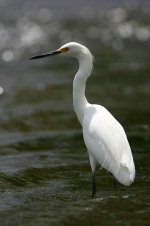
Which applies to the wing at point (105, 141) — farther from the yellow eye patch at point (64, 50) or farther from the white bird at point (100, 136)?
the yellow eye patch at point (64, 50)

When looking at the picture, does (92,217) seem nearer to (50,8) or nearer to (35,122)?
(35,122)

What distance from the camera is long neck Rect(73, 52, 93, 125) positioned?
7406 millimetres

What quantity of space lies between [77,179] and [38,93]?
6148 mm

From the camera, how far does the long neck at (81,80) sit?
7406 millimetres

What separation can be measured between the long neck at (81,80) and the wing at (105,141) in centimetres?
27

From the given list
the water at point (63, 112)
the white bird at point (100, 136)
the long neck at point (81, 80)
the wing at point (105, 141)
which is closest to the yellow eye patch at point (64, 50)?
the white bird at point (100, 136)

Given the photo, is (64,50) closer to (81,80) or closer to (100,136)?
(81,80)

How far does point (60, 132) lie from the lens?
36.5ft

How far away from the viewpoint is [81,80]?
7480 millimetres

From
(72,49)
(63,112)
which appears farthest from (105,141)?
(63,112)

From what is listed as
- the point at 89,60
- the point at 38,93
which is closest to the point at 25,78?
the point at 38,93

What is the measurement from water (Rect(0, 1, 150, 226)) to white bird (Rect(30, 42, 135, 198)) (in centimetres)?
35

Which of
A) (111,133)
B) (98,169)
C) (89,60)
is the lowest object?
(98,169)

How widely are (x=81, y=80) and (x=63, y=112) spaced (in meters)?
5.21
